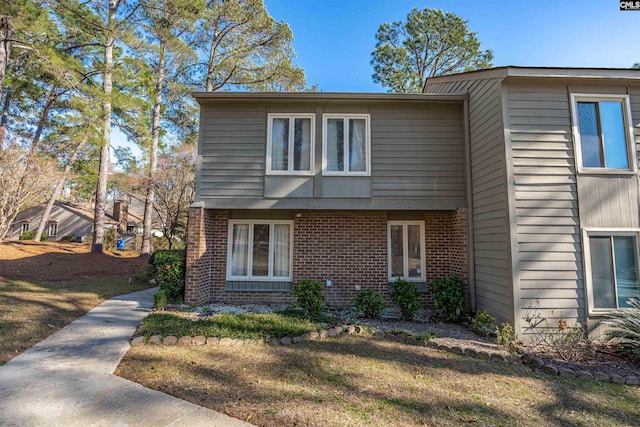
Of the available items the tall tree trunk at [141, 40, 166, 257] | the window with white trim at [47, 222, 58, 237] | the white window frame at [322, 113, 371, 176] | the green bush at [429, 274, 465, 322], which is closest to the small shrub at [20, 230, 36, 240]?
the window with white trim at [47, 222, 58, 237]

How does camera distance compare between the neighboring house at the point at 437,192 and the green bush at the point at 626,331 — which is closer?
the green bush at the point at 626,331

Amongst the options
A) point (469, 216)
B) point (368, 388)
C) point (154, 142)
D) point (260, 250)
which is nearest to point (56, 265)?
point (154, 142)

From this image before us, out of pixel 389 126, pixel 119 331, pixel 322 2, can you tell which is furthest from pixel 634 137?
pixel 322 2

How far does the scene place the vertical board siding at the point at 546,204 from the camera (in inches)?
217

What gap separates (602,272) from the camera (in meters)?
5.58

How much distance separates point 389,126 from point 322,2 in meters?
8.06

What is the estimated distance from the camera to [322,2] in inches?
488

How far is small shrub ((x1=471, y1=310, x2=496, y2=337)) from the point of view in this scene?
582 cm

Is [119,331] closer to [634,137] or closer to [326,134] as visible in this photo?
[326,134]

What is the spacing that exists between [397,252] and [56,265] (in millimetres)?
12546

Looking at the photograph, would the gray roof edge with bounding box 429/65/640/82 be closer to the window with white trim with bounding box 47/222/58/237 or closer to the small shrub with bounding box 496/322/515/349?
the small shrub with bounding box 496/322/515/349

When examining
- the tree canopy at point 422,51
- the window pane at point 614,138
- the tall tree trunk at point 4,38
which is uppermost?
the tree canopy at point 422,51

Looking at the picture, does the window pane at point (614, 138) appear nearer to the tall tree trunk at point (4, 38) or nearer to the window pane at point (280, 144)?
the window pane at point (280, 144)

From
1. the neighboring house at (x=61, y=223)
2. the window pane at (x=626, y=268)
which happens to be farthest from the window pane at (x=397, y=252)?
the neighboring house at (x=61, y=223)
